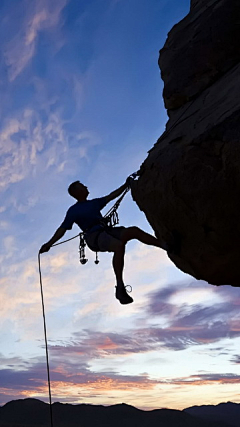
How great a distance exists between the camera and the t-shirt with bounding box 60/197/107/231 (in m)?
8.28

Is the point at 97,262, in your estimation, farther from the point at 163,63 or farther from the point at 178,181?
the point at 163,63

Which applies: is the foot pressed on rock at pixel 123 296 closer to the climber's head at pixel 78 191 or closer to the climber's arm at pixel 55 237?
the climber's arm at pixel 55 237

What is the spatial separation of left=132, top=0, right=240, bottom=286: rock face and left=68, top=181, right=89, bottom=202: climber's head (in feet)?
2.69

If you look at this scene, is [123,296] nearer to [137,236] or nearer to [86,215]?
[137,236]

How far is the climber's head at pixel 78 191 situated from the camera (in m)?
8.51

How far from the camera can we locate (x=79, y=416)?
138 metres

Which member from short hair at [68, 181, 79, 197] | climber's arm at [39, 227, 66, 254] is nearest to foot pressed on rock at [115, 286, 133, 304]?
climber's arm at [39, 227, 66, 254]

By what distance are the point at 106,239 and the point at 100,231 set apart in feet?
1.06

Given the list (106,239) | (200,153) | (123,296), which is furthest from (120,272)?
(200,153)

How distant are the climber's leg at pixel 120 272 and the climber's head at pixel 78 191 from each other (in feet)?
4.00

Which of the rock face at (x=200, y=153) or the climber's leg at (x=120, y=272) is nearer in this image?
the rock face at (x=200, y=153)

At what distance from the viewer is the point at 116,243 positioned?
7809mm

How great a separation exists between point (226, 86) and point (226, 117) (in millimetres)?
1116

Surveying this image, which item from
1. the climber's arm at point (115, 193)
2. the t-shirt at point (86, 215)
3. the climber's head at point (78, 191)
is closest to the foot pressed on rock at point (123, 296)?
the t-shirt at point (86, 215)
